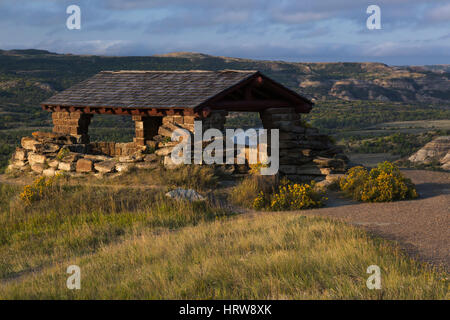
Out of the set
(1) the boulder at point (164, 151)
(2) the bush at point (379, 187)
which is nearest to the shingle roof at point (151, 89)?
(1) the boulder at point (164, 151)

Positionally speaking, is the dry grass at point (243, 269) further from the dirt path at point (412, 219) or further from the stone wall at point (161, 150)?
the stone wall at point (161, 150)

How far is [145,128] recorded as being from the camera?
16.5m

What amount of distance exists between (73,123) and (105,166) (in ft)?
12.6

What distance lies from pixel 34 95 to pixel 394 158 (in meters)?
40.9

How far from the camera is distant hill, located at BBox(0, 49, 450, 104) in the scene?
70.4 metres

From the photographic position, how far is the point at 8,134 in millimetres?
39375

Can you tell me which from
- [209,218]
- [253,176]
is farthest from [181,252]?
[253,176]

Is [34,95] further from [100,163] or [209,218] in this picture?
[209,218]

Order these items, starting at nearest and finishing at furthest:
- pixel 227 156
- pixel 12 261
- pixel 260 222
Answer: pixel 12 261 < pixel 260 222 < pixel 227 156

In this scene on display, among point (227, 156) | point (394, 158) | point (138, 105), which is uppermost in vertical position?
point (138, 105)

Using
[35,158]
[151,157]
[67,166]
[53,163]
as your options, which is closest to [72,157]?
[67,166]

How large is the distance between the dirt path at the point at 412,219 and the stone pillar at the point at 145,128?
6.61 metres

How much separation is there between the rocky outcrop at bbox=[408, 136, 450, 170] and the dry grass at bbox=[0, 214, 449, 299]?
24.3 metres

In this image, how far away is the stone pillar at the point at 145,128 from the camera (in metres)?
16.4
